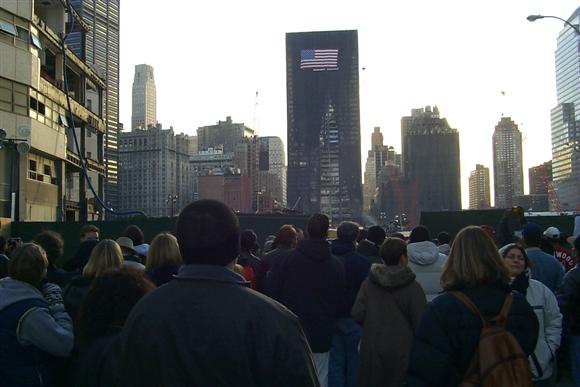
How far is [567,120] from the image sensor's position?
311ft

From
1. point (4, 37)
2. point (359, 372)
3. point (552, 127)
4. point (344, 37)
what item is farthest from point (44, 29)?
point (344, 37)

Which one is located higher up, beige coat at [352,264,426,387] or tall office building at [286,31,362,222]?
tall office building at [286,31,362,222]

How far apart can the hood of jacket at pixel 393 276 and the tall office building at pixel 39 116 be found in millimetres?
24199

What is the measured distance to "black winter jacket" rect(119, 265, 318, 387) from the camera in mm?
2189

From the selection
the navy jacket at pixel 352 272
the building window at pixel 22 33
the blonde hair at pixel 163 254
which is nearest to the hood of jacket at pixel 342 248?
the navy jacket at pixel 352 272

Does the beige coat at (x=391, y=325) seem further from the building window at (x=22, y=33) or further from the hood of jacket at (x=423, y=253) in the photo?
the building window at (x=22, y=33)

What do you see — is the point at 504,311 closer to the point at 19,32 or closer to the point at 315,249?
the point at 315,249

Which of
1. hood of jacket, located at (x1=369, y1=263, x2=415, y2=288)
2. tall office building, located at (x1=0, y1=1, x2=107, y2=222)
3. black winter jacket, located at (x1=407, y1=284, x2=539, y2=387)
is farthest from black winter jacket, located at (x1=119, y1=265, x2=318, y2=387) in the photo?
tall office building, located at (x1=0, y1=1, x2=107, y2=222)

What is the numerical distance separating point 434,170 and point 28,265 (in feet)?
528

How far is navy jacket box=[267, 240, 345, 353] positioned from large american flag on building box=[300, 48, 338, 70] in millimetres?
171218

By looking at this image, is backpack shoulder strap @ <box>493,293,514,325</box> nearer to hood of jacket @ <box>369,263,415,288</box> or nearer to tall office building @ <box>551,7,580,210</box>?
hood of jacket @ <box>369,263,415,288</box>

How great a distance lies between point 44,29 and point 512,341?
34.1 m

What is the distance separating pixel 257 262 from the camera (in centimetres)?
844

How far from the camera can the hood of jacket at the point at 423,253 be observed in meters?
6.32
